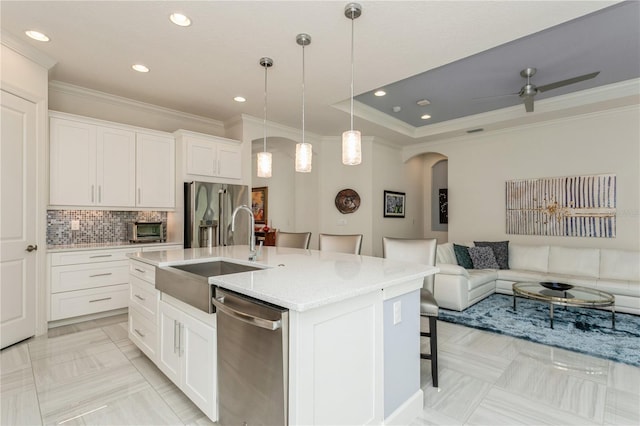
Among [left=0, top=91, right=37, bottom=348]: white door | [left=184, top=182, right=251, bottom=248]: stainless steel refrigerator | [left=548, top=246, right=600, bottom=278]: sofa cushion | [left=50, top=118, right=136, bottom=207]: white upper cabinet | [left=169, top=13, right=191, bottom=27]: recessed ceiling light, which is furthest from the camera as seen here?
[left=548, top=246, right=600, bottom=278]: sofa cushion

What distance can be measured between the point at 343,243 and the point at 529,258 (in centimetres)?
347

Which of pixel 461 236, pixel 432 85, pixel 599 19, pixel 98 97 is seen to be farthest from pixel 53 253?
pixel 461 236

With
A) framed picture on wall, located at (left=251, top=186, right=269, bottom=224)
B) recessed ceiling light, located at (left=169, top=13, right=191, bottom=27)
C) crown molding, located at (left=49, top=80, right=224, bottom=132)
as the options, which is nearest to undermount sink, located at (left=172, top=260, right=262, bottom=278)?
recessed ceiling light, located at (left=169, top=13, right=191, bottom=27)

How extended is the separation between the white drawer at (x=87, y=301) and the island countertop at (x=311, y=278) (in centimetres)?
164

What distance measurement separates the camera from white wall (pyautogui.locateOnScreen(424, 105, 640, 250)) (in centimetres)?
441

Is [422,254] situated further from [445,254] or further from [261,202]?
[261,202]

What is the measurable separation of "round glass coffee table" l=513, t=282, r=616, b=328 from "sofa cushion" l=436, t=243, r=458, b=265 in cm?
105

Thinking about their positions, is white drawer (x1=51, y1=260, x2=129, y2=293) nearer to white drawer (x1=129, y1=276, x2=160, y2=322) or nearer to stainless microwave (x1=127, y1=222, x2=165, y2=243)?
stainless microwave (x1=127, y1=222, x2=165, y2=243)

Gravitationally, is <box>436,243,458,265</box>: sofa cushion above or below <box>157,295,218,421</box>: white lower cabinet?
above

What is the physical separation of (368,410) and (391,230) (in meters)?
5.15

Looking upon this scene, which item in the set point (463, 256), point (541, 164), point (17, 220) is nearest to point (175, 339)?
point (17, 220)

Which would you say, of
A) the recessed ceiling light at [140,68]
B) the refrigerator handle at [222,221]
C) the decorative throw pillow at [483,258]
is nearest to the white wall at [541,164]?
the decorative throw pillow at [483,258]

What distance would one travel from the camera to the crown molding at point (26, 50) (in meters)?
2.70

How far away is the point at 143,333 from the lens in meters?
2.46
